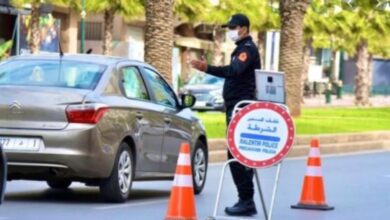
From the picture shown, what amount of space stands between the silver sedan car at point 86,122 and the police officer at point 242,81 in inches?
66.4

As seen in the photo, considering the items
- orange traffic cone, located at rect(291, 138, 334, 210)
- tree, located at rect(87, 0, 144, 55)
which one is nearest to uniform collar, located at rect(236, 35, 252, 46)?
orange traffic cone, located at rect(291, 138, 334, 210)

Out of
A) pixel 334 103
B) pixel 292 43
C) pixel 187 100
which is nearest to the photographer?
pixel 187 100

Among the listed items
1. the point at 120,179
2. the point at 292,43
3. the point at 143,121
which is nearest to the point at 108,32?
the point at 292,43

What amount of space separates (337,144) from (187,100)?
12.8 m

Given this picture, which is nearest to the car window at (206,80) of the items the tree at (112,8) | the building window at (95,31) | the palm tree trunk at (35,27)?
the tree at (112,8)

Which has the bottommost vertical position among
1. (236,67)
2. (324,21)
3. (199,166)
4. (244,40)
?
(199,166)

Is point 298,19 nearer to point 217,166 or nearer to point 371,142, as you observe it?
point 371,142

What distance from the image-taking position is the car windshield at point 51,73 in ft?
42.8

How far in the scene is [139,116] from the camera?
13453 mm

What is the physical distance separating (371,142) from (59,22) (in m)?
32.6

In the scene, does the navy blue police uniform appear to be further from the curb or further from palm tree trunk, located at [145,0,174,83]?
palm tree trunk, located at [145,0,174,83]

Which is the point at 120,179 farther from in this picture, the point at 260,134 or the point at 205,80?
the point at 205,80

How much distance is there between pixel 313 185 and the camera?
13078mm

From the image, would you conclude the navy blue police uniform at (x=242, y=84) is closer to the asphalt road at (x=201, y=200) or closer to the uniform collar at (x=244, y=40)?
the uniform collar at (x=244, y=40)
